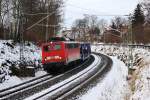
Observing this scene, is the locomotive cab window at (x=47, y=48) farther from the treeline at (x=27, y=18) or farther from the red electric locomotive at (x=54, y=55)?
the treeline at (x=27, y=18)

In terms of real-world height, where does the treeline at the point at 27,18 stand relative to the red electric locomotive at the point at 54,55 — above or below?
above

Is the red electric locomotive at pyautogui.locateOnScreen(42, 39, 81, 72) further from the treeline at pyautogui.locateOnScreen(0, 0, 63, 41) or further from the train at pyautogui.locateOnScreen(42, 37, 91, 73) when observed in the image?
the treeline at pyautogui.locateOnScreen(0, 0, 63, 41)

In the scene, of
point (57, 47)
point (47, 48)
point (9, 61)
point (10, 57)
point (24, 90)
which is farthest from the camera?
point (47, 48)

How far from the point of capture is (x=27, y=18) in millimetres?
47219

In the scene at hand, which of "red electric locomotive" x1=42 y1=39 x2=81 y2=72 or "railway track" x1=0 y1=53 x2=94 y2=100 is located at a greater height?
"red electric locomotive" x1=42 y1=39 x2=81 y2=72

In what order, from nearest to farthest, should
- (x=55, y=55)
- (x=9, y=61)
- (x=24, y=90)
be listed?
1. (x=24, y=90)
2. (x=9, y=61)
3. (x=55, y=55)

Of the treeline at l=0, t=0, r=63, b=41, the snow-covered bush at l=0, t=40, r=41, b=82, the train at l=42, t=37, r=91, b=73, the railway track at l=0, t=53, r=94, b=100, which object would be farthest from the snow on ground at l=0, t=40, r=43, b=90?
the treeline at l=0, t=0, r=63, b=41

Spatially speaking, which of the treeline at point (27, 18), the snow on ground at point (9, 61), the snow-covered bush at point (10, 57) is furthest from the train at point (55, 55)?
the treeline at point (27, 18)

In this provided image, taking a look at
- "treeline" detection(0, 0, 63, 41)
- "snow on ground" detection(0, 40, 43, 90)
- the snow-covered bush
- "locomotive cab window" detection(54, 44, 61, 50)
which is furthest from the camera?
"treeline" detection(0, 0, 63, 41)

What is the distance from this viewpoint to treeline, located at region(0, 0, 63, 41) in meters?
43.0

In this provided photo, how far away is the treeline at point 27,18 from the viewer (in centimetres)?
4299

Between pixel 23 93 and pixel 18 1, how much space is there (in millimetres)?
24692

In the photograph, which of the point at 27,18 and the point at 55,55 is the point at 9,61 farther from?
the point at 27,18

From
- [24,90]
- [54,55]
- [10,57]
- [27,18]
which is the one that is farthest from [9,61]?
[27,18]
